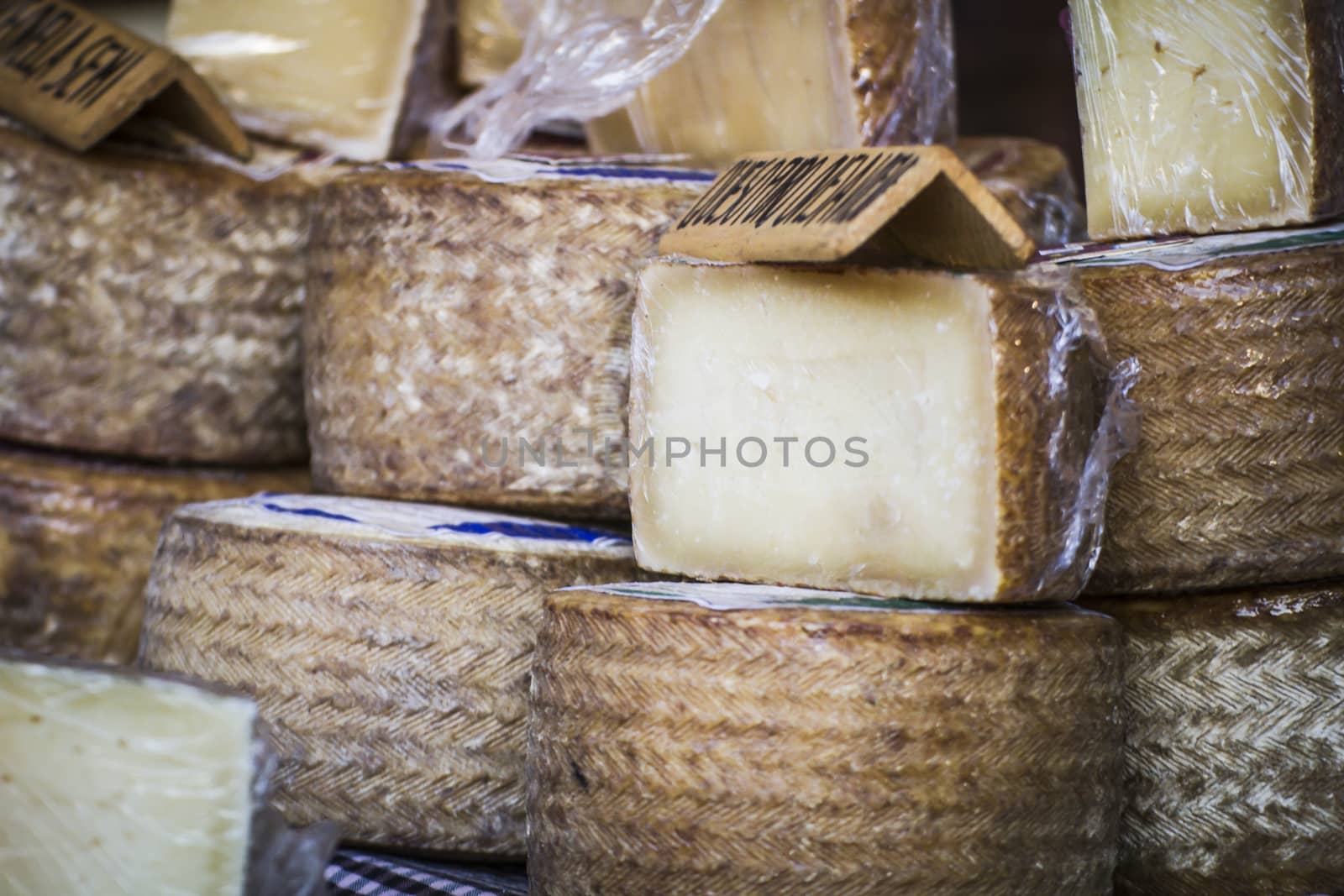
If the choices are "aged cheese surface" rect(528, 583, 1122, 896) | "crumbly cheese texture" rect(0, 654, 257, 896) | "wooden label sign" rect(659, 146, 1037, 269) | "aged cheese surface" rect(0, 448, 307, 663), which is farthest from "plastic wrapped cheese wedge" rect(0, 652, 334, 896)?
"aged cheese surface" rect(0, 448, 307, 663)

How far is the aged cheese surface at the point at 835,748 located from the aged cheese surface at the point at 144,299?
0.88 metres

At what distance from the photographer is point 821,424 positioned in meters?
1.22

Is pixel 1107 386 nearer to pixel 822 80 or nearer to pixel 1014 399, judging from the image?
pixel 1014 399

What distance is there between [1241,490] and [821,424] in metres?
0.43

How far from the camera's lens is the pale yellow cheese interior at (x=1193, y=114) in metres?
1.38

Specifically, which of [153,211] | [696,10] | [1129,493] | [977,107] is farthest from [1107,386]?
[977,107]

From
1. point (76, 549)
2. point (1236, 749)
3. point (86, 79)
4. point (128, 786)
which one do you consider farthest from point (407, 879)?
point (86, 79)

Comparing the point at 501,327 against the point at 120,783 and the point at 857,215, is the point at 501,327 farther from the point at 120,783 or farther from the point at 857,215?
the point at 120,783

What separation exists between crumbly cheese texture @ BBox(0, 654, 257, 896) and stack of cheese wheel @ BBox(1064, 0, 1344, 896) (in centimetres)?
84

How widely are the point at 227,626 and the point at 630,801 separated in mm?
561

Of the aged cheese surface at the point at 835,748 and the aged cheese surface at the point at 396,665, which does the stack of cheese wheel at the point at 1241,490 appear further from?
the aged cheese surface at the point at 396,665

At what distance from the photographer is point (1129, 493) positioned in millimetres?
1314

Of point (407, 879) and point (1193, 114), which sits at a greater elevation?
point (1193, 114)

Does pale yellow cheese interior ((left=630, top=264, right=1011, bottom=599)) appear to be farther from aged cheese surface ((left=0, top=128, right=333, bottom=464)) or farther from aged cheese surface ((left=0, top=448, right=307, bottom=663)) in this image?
aged cheese surface ((left=0, top=448, right=307, bottom=663))
